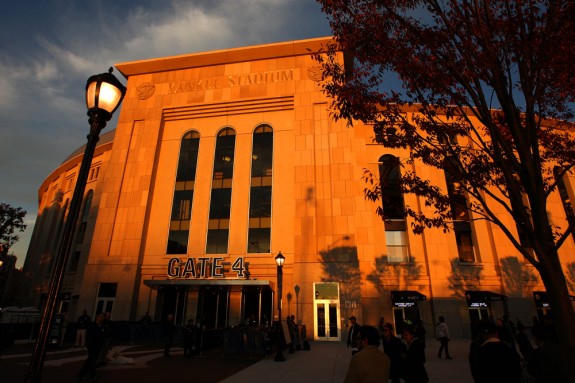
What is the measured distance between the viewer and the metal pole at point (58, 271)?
373cm

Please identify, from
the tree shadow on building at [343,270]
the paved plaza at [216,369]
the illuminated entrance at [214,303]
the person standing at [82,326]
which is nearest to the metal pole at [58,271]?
the paved plaza at [216,369]

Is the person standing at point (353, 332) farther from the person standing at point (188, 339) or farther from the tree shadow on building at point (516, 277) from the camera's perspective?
the tree shadow on building at point (516, 277)

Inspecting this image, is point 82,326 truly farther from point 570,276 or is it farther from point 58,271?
point 570,276

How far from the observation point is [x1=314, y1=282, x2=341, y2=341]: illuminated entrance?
888 inches

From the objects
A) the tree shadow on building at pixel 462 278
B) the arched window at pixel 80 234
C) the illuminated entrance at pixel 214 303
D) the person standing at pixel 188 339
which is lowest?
the person standing at pixel 188 339

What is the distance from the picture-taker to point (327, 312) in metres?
23.0

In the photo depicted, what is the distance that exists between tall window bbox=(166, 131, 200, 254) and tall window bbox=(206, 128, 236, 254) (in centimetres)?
205

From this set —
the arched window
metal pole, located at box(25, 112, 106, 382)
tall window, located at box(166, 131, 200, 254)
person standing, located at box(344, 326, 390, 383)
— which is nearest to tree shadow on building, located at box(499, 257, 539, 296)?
tall window, located at box(166, 131, 200, 254)

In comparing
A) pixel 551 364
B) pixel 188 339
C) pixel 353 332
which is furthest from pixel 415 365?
pixel 188 339

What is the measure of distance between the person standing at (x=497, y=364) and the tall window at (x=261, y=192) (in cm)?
2260

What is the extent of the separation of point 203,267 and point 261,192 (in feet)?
25.2

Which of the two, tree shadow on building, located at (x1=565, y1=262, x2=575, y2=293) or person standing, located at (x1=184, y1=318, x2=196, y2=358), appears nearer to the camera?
person standing, located at (x1=184, y1=318, x2=196, y2=358)

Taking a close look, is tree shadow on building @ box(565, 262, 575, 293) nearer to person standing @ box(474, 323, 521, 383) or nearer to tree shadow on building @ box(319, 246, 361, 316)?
Answer: tree shadow on building @ box(319, 246, 361, 316)

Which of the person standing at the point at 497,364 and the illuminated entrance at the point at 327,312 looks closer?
the person standing at the point at 497,364
